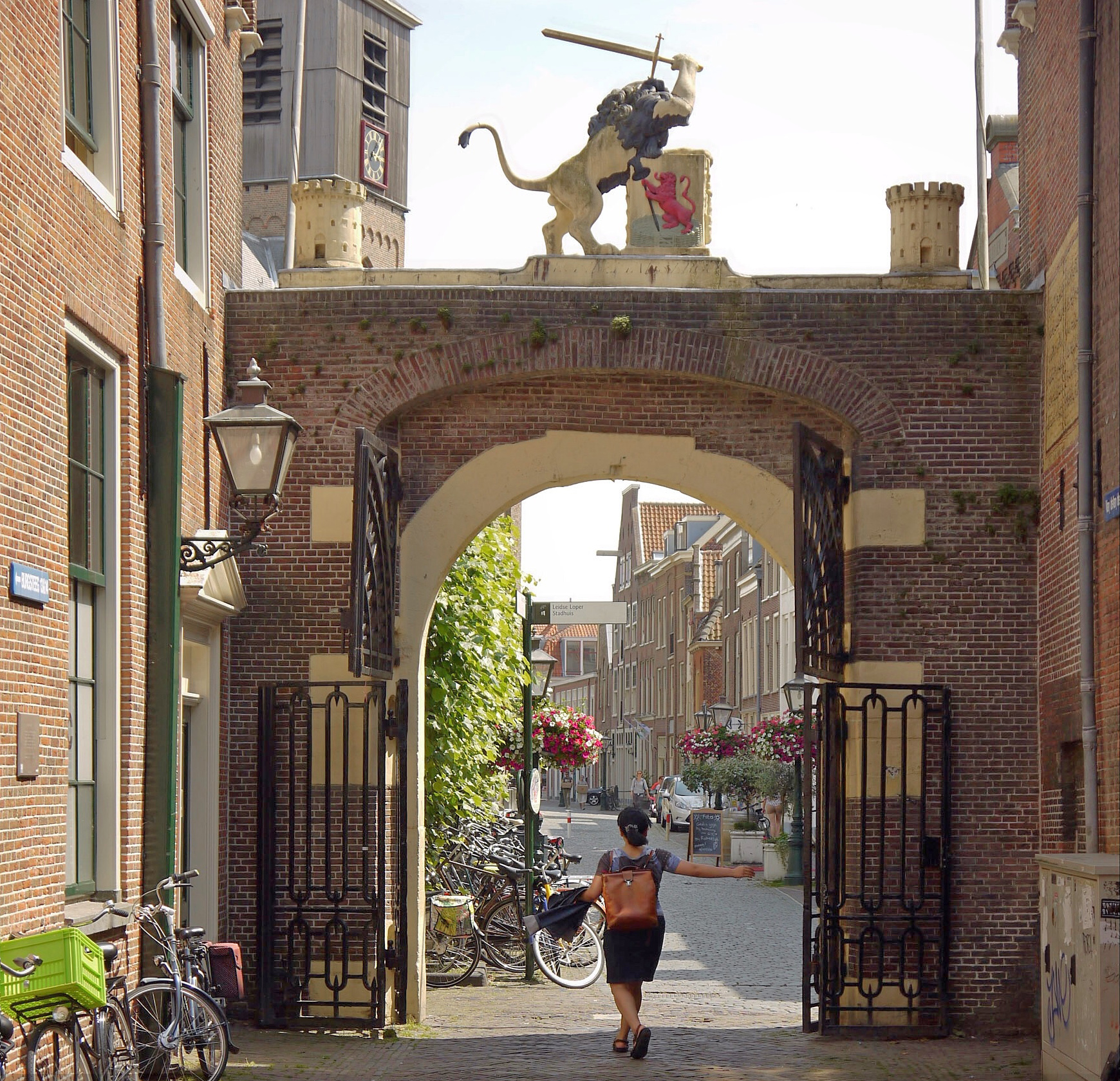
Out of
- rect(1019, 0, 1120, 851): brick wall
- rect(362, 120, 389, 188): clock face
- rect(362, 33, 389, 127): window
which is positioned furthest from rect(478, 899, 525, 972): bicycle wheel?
rect(362, 33, 389, 127): window

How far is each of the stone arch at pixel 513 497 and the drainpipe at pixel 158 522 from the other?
8.91ft

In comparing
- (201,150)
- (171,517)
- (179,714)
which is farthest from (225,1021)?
(201,150)

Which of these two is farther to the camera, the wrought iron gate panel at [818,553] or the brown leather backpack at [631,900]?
the wrought iron gate panel at [818,553]

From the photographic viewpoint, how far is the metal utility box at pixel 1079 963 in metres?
8.42

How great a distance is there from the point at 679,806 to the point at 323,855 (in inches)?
1178

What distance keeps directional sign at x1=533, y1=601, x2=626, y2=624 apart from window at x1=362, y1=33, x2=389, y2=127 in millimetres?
25012

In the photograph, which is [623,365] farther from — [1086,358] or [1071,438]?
[1086,358]

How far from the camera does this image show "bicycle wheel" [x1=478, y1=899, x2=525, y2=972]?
15.4m

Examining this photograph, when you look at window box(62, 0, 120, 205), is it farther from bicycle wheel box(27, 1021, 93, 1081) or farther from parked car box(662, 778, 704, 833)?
parked car box(662, 778, 704, 833)

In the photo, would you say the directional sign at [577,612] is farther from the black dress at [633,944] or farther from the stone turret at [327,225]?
the black dress at [633,944]

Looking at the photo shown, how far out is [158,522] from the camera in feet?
33.5

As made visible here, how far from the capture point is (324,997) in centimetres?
1208

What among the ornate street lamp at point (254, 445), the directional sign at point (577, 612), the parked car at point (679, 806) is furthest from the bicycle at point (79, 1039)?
the parked car at point (679, 806)

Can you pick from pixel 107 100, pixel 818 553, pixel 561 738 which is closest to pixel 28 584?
pixel 107 100
